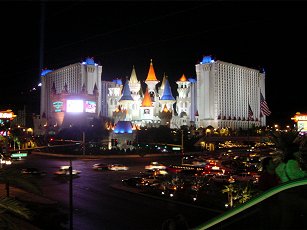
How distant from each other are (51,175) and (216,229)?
101 feet

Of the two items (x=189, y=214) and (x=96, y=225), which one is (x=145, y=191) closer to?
(x=189, y=214)

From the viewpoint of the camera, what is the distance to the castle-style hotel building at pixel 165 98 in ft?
268

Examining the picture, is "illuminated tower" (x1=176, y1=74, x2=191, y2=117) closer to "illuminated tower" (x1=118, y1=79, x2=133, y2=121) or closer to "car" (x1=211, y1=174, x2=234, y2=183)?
"illuminated tower" (x1=118, y1=79, x2=133, y2=121)

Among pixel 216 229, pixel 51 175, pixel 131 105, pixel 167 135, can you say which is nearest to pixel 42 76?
pixel 131 105

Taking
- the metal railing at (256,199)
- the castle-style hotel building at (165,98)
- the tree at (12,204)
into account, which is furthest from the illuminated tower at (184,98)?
the metal railing at (256,199)

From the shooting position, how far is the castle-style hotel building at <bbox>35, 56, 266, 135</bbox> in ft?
268

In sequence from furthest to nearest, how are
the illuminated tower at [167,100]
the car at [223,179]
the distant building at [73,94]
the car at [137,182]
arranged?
the illuminated tower at [167,100]
the distant building at [73,94]
the car at [137,182]
the car at [223,179]

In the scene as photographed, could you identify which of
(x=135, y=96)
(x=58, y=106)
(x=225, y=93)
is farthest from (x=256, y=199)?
(x=225, y=93)

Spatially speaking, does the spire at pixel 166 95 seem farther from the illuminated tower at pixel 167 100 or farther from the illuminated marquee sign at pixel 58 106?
the illuminated marquee sign at pixel 58 106

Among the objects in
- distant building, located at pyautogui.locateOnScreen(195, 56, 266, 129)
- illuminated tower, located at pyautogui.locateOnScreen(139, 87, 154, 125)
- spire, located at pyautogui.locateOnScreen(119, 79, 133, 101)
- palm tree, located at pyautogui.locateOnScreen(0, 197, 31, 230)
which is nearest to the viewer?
palm tree, located at pyautogui.locateOnScreen(0, 197, 31, 230)

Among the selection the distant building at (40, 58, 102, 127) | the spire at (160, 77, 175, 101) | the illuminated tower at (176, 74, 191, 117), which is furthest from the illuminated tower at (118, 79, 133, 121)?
the illuminated tower at (176, 74, 191, 117)

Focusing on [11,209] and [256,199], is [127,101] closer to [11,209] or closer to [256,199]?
[11,209]

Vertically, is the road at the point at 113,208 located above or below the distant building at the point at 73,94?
below

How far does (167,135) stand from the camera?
6669cm
